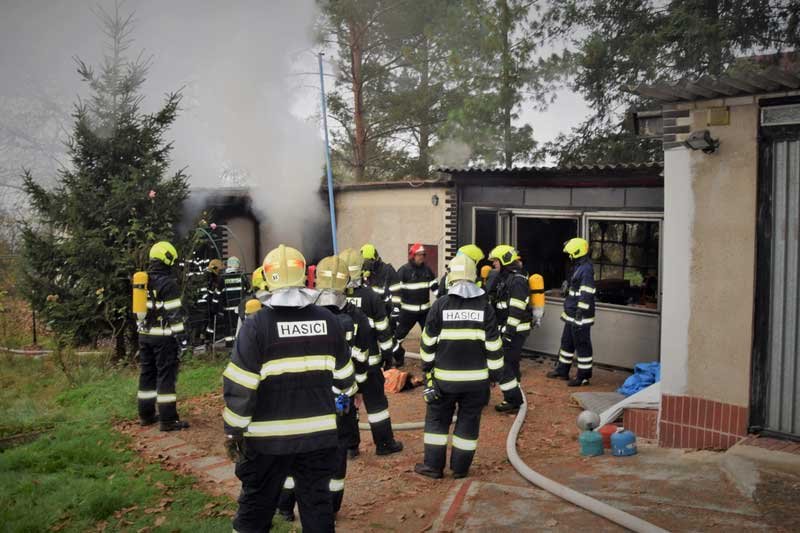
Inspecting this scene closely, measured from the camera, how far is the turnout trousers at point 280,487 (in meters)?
4.14

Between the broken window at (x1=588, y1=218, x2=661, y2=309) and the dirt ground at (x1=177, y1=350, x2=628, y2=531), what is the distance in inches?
48.5

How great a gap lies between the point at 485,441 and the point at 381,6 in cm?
1553

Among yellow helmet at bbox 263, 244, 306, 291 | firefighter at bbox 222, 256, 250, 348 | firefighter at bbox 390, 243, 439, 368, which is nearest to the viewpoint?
yellow helmet at bbox 263, 244, 306, 291

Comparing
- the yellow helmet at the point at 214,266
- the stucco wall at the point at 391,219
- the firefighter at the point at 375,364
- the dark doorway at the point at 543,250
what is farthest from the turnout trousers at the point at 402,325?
the yellow helmet at the point at 214,266

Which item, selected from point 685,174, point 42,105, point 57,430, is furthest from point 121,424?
point 42,105

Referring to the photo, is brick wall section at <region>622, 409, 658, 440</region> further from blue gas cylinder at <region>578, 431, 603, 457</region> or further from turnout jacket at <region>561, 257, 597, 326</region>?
turnout jacket at <region>561, 257, 597, 326</region>

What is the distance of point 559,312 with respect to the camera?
460 inches

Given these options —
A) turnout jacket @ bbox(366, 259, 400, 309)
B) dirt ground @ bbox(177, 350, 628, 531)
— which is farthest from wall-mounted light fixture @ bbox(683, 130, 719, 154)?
turnout jacket @ bbox(366, 259, 400, 309)

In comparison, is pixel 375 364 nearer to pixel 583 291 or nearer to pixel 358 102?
pixel 583 291

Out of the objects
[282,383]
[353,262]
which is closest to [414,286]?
[353,262]

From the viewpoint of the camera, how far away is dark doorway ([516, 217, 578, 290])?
39.4ft

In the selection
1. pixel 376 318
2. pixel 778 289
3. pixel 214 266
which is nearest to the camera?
pixel 778 289

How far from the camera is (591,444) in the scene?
6.63 m

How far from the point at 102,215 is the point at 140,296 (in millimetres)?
4590
